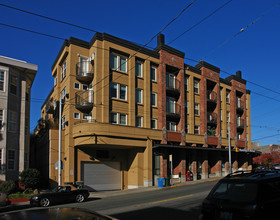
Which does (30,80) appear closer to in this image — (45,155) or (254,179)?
(45,155)

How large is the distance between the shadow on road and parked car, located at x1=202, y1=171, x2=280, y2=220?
13.8 ft

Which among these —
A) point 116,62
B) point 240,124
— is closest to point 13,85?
point 116,62

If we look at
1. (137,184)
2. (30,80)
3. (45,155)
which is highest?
(30,80)

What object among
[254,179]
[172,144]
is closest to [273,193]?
[254,179]

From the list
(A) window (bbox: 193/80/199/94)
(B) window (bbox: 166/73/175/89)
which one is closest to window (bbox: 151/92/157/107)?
(B) window (bbox: 166/73/175/89)

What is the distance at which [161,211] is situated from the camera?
12.5 m

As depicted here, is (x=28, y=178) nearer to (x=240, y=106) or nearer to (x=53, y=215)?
(x=53, y=215)

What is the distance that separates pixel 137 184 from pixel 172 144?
6.56 meters

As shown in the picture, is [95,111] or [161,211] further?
[95,111]

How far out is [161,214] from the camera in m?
11.8

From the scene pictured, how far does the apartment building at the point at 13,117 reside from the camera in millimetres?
24000

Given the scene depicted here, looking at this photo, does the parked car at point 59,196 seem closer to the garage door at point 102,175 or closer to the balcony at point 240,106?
the garage door at point 102,175

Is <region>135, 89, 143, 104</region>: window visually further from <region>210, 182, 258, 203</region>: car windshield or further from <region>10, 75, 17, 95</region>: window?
<region>210, 182, 258, 203</region>: car windshield

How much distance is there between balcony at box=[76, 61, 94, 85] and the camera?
27.6 meters
